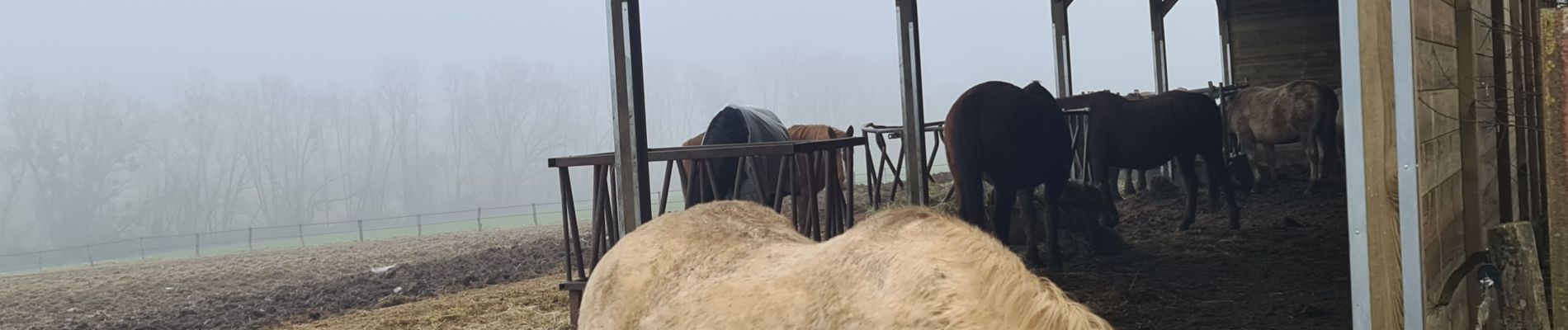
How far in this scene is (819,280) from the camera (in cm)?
210

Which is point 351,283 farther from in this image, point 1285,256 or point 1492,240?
point 1492,240

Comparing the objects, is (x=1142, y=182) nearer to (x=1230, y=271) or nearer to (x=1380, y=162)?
(x=1230, y=271)

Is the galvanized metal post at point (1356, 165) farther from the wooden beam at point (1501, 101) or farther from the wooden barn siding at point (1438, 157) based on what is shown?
the wooden beam at point (1501, 101)

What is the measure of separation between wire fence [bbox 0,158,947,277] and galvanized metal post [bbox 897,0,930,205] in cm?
800

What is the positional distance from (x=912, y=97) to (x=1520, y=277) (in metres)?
4.62

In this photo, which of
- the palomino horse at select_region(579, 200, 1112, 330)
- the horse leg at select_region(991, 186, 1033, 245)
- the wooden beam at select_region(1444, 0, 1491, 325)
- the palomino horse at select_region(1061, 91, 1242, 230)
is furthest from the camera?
the palomino horse at select_region(1061, 91, 1242, 230)

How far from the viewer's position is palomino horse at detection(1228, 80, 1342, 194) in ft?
37.4

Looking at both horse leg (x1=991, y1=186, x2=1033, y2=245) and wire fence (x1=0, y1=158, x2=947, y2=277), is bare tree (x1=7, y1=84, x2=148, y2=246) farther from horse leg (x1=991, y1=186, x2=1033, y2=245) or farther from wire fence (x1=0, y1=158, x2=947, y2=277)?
horse leg (x1=991, y1=186, x2=1033, y2=245)

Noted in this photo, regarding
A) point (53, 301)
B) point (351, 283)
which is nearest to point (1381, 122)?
point (351, 283)

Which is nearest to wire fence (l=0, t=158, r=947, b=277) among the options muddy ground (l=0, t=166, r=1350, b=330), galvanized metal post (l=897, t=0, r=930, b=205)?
muddy ground (l=0, t=166, r=1350, b=330)

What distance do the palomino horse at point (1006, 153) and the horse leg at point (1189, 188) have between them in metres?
2.42

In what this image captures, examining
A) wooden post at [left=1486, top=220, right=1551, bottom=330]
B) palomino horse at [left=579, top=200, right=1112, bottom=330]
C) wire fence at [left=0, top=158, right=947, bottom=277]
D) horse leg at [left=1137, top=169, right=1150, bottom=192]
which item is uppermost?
palomino horse at [left=579, top=200, right=1112, bottom=330]

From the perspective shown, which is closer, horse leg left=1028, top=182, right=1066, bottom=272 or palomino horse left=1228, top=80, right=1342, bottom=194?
horse leg left=1028, top=182, right=1066, bottom=272

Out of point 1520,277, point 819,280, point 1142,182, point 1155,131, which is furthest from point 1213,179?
point 819,280
